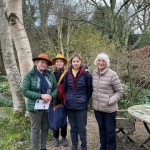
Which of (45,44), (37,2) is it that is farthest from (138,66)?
(37,2)

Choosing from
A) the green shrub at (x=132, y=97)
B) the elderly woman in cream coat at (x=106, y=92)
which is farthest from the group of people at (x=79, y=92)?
the green shrub at (x=132, y=97)

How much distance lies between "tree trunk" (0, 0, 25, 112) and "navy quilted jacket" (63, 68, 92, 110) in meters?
3.00

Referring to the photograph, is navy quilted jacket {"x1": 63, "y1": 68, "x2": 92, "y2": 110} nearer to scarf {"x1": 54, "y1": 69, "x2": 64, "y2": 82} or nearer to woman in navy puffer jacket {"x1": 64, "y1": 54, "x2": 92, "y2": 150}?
woman in navy puffer jacket {"x1": 64, "y1": 54, "x2": 92, "y2": 150}

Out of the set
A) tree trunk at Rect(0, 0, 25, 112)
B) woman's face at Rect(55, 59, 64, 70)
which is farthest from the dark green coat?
tree trunk at Rect(0, 0, 25, 112)

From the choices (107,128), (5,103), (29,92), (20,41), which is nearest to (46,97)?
(29,92)

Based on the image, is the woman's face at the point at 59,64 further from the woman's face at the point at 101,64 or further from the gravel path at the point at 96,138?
the gravel path at the point at 96,138

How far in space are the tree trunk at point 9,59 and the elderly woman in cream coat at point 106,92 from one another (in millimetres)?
3247

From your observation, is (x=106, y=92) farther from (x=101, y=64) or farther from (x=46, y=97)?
(x=46, y=97)

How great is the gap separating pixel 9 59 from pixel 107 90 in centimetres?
362

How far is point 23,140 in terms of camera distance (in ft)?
21.1

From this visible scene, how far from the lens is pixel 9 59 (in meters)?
7.63

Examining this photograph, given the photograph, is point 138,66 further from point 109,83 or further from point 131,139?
point 109,83

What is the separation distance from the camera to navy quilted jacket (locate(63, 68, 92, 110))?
5027 mm

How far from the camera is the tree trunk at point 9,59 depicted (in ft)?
24.5
